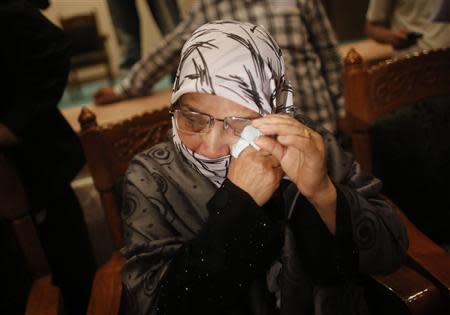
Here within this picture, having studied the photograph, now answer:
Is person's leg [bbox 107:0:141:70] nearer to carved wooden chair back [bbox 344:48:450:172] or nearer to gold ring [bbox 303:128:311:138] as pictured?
carved wooden chair back [bbox 344:48:450:172]

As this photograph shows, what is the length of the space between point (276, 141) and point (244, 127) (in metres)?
0.08

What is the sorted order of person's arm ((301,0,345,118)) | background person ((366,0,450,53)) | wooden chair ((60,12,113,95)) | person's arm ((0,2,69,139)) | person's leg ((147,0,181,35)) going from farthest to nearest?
wooden chair ((60,12,113,95)) → person's leg ((147,0,181,35)) → background person ((366,0,450,53)) → person's arm ((301,0,345,118)) → person's arm ((0,2,69,139))

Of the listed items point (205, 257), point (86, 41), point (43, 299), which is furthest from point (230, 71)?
point (86, 41)

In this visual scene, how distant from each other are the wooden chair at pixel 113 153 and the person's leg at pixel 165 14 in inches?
50.7

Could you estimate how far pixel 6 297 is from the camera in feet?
3.40

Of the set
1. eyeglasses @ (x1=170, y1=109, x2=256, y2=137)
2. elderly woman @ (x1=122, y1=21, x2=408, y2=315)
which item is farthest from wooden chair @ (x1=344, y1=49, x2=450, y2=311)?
eyeglasses @ (x1=170, y1=109, x2=256, y2=137)

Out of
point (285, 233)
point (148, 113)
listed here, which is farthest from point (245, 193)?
point (148, 113)

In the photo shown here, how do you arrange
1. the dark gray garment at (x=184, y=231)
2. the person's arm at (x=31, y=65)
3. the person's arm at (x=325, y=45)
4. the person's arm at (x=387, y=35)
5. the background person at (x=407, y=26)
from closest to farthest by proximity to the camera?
the dark gray garment at (x=184, y=231), the person's arm at (x=31, y=65), the person's arm at (x=325, y=45), the background person at (x=407, y=26), the person's arm at (x=387, y=35)

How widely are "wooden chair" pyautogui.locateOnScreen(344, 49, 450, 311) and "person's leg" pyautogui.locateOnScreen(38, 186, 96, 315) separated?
3.19 feet

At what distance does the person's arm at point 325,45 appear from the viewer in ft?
5.28

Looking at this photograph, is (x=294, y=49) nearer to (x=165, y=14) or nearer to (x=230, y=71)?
(x=230, y=71)

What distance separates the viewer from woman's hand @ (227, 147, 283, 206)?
2.59 ft

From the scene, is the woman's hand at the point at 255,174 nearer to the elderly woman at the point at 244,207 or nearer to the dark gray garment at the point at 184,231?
the elderly woman at the point at 244,207

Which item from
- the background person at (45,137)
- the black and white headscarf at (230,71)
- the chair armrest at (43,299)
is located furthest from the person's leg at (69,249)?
the black and white headscarf at (230,71)
